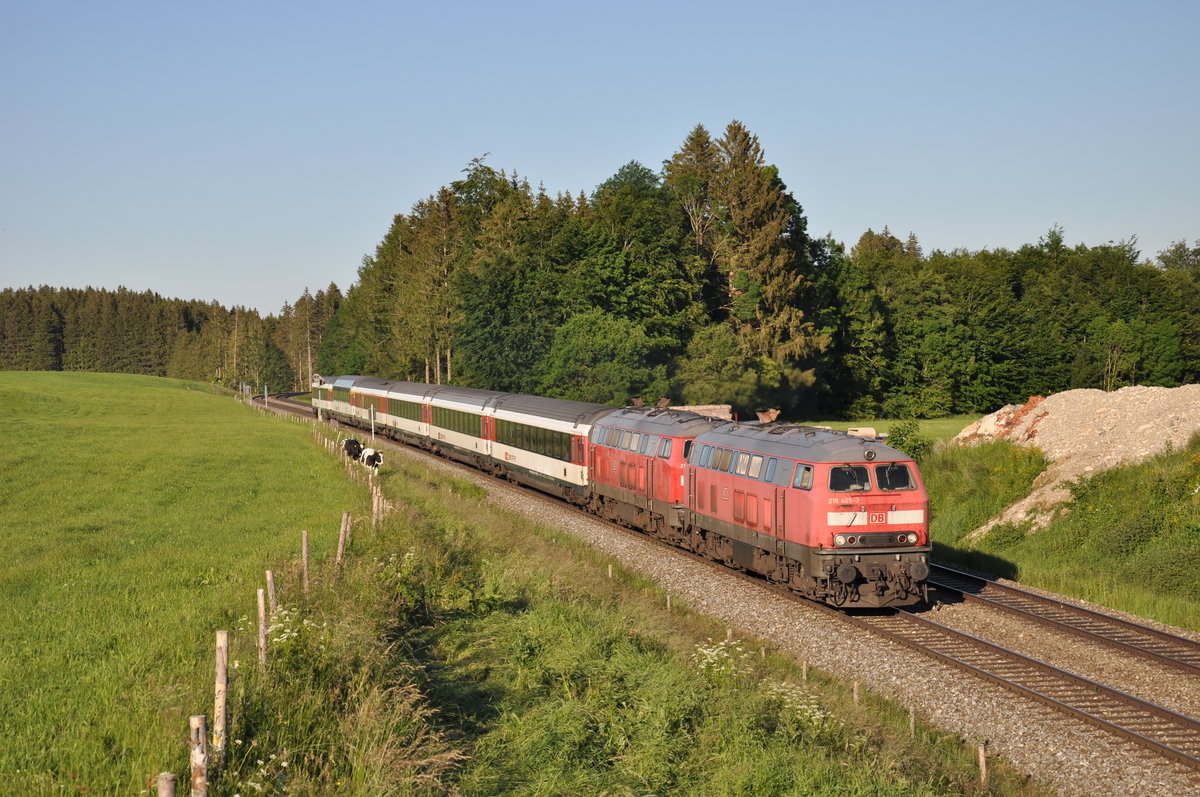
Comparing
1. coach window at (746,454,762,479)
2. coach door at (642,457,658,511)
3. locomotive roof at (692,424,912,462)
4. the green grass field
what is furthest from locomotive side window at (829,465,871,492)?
the green grass field

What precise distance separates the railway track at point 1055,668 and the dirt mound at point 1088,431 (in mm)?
6288

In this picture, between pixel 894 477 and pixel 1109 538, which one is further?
pixel 1109 538

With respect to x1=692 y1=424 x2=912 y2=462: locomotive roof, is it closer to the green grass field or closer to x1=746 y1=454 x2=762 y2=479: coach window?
x1=746 y1=454 x2=762 y2=479: coach window

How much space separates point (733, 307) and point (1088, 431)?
41.6m

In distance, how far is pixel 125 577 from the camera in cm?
1697

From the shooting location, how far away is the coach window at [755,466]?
21.9m

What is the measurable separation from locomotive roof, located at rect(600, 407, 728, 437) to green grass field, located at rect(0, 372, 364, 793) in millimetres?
8797

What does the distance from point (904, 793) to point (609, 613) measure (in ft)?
27.2

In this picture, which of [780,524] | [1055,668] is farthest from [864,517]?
[1055,668]

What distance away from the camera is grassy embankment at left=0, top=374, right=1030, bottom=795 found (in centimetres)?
889

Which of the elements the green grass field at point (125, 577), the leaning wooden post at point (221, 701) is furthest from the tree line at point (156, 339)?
the leaning wooden post at point (221, 701)

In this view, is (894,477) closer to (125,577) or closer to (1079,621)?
(1079,621)

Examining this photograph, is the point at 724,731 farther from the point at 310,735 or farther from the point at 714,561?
the point at 714,561

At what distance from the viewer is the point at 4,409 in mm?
64312
